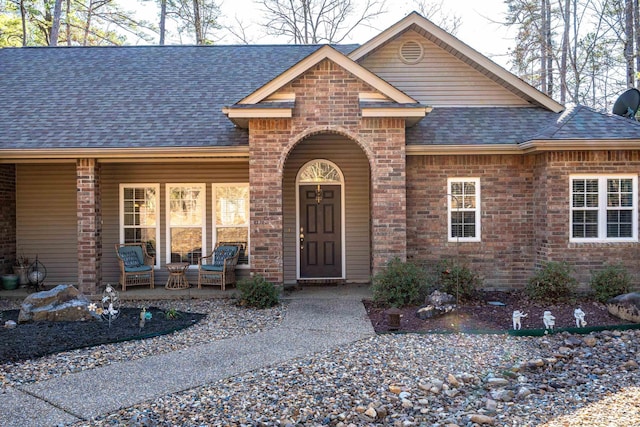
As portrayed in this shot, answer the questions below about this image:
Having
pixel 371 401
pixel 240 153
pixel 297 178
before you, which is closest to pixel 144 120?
pixel 240 153

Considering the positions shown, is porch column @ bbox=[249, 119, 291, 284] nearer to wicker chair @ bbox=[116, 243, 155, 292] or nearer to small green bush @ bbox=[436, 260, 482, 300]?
wicker chair @ bbox=[116, 243, 155, 292]

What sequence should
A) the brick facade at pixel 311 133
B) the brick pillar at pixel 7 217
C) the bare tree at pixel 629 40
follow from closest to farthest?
the brick facade at pixel 311 133 < the brick pillar at pixel 7 217 < the bare tree at pixel 629 40

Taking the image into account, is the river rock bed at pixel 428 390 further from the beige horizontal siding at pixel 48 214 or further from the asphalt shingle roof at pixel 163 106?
the beige horizontal siding at pixel 48 214

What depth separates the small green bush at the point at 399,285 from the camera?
330 inches

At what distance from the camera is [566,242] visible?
9.30m

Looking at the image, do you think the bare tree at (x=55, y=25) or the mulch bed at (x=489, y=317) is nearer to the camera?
the mulch bed at (x=489, y=317)

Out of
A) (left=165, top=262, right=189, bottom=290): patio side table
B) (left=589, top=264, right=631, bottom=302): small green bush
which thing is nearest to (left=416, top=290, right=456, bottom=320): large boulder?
(left=589, top=264, right=631, bottom=302): small green bush

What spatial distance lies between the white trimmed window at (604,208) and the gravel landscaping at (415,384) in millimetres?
2984

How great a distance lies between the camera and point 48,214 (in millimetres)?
11133

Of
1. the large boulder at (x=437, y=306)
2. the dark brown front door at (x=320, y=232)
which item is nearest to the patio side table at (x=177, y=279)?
the dark brown front door at (x=320, y=232)

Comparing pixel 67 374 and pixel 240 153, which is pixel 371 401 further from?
pixel 240 153

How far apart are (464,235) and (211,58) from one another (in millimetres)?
8155

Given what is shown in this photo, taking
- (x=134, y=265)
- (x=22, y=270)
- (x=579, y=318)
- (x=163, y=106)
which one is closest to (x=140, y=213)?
(x=134, y=265)

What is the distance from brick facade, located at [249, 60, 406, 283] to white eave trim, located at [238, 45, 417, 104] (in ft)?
0.47
